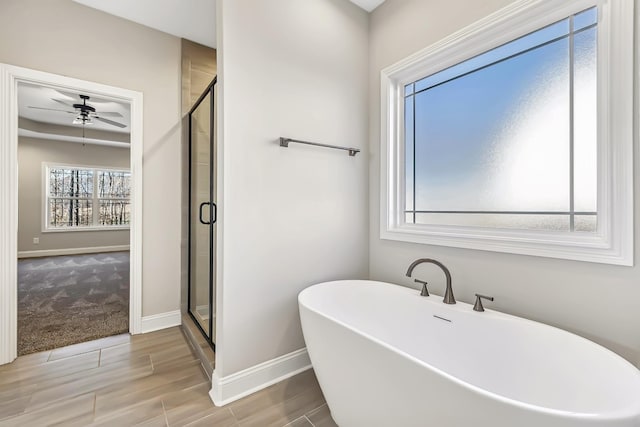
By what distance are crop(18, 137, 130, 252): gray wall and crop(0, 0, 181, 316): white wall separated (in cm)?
561

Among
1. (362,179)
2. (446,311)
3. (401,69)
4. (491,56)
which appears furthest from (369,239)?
(491,56)

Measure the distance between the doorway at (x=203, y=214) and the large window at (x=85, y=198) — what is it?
582 centimetres

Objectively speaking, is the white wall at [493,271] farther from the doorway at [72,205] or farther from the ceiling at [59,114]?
the ceiling at [59,114]

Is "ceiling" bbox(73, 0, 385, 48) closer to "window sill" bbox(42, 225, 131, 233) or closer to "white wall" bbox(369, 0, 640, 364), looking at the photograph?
"white wall" bbox(369, 0, 640, 364)

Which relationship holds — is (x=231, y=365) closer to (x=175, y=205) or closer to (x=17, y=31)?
(x=175, y=205)

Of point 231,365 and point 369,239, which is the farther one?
point 369,239

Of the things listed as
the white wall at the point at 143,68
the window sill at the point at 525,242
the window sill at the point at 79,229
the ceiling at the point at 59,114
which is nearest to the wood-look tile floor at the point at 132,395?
the white wall at the point at 143,68

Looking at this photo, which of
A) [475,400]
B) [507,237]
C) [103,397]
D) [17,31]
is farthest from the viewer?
[17,31]

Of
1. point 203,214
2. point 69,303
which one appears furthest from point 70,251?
point 203,214

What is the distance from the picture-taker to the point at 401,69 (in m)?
2.01

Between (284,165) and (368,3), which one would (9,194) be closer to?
(284,165)

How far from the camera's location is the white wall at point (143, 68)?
6.61 ft

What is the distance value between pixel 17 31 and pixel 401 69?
2784 millimetres

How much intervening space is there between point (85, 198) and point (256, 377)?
290 inches
